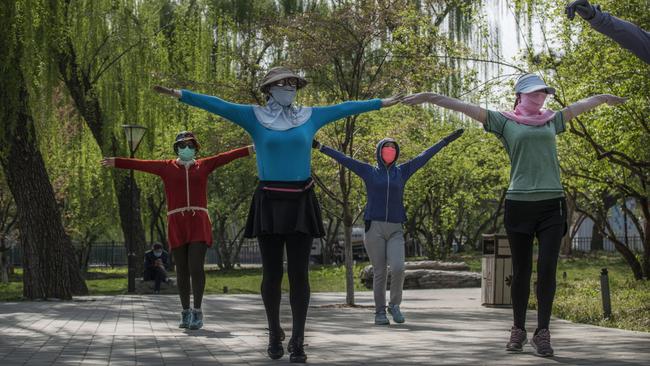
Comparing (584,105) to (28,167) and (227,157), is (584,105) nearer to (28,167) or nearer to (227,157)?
(227,157)

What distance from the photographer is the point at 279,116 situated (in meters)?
7.93

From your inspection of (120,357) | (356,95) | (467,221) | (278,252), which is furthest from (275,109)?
(467,221)

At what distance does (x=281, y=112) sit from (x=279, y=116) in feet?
0.15

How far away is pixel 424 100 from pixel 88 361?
3.17 metres

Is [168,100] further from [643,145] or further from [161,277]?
[643,145]

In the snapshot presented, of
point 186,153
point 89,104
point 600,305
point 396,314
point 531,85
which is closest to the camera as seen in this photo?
point 531,85

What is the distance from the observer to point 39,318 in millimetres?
12758

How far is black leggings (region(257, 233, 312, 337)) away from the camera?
768 centimetres

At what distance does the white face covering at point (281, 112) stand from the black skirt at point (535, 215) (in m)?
1.74

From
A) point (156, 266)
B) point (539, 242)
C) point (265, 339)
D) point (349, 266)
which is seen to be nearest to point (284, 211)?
point (539, 242)

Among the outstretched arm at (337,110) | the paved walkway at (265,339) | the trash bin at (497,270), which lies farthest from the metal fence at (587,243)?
the outstretched arm at (337,110)

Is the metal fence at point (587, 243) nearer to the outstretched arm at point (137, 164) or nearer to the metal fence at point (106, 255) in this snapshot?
the metal fence at point (106, 255)

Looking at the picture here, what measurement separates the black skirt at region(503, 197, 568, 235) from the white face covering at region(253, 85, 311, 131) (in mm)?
1738

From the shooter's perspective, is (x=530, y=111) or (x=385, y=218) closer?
(x=530, y=111)
